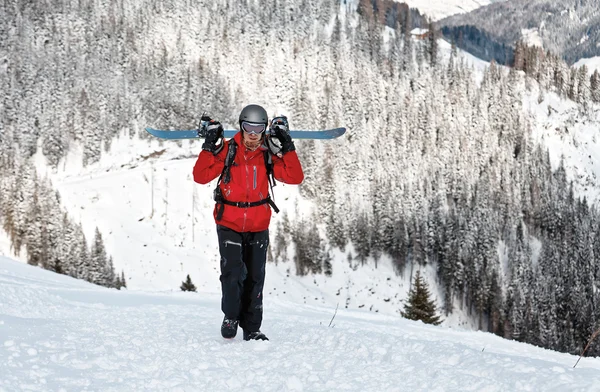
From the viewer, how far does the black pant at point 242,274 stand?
6555mm

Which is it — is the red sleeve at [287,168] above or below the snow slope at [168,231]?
above

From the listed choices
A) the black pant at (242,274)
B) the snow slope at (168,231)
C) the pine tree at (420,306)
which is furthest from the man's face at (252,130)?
the snow slope at (168,231)

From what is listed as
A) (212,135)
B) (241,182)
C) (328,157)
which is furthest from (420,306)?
(328,157)

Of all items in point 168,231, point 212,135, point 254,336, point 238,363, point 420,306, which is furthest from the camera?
point 168,231

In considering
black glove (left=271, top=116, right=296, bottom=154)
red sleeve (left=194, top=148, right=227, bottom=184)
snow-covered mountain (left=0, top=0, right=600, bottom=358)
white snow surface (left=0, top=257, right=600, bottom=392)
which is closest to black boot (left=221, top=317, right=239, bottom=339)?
white snow surface (left=0, top=257, right=600, bottom=392)

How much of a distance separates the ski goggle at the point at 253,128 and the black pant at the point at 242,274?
1179 mm

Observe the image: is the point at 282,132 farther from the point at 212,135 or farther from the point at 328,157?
the point at 328,157

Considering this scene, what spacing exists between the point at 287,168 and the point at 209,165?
921 millimetres

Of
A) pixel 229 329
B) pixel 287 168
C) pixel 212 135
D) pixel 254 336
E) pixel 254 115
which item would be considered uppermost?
pixel 254 115

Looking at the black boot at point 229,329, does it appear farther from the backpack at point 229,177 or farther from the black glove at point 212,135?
the black glove at point 212,135

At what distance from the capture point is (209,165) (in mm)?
6480

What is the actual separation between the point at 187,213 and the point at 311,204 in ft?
90.3

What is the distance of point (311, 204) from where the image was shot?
11538 centimetres

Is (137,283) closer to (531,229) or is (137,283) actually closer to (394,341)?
(394,341)
